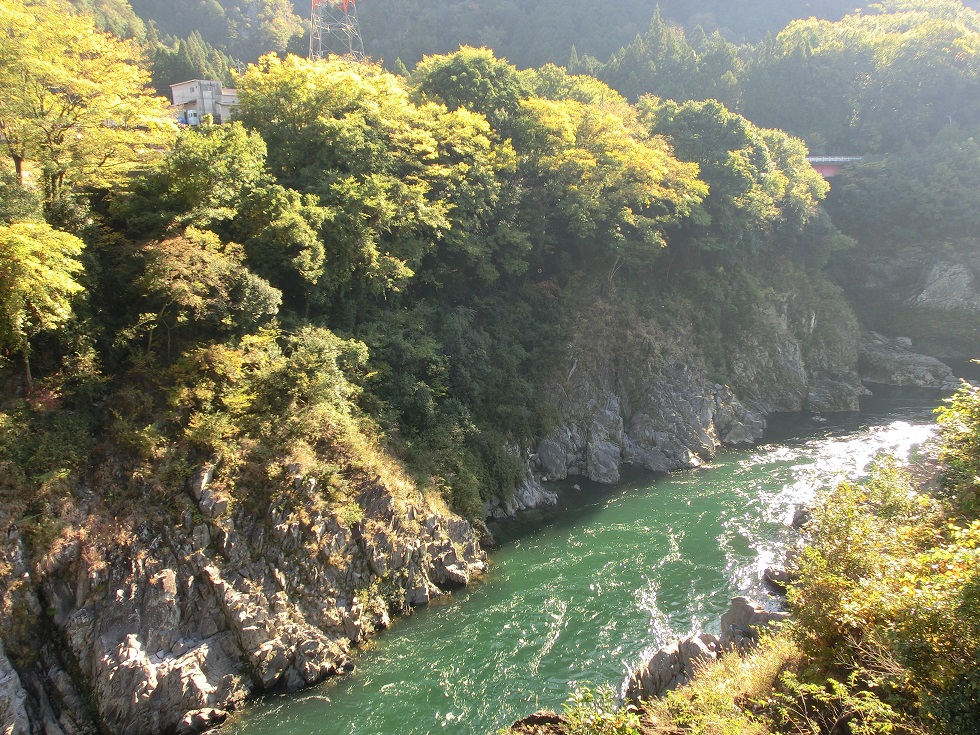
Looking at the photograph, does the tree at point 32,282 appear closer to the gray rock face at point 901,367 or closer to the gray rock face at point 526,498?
the gray rock face at point 526,498

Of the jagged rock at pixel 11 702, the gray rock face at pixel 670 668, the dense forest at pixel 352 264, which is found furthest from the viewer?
the dense forest at pixel 352 264

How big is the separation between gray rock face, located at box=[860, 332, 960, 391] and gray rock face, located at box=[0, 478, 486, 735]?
35742mm

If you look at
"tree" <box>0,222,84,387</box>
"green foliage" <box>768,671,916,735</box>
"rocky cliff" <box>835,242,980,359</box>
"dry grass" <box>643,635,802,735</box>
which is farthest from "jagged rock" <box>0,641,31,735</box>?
"rocky cliff" <box>835,242,980,359</box>

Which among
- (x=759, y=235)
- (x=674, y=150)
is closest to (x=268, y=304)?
(x=674, y=150)

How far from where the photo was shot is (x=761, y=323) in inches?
1523

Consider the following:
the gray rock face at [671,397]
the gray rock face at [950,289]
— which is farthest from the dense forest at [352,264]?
the gray rock face at [950,289]

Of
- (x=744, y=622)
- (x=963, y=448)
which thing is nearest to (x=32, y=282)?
(x=744, y=622)

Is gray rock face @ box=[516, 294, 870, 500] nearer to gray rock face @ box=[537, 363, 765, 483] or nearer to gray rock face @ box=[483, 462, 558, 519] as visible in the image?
gray rock face @ box=[537, 363, 765, 483]

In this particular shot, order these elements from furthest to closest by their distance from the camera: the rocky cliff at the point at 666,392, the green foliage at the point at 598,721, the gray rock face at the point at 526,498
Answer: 1. the rocky cliff at the point at 666,392
2. the gray rock face at the point at 526,498
3. the green foliage at the point at 598,721

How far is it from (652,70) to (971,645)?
57134mm

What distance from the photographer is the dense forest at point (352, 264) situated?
15766 millimetres

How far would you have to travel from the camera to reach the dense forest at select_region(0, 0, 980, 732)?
51.7 feet

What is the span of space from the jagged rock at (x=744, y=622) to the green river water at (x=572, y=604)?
148cm

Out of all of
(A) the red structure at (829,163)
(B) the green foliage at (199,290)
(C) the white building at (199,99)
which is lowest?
(B) the green foliage at (199,290)
